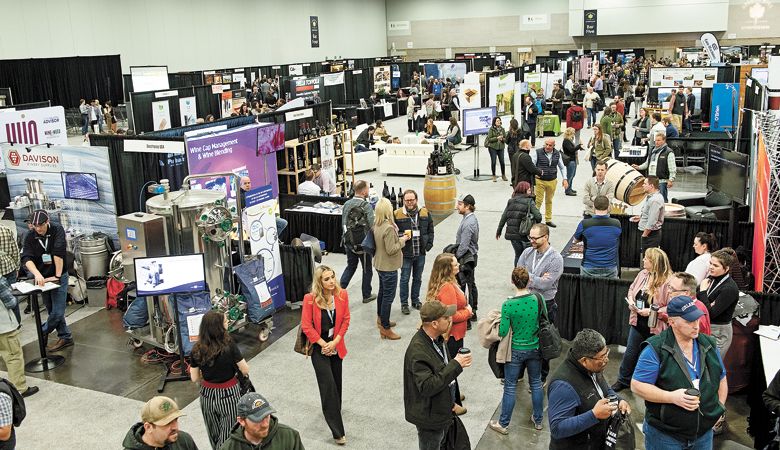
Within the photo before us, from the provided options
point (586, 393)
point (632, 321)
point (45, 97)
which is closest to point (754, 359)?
point (632, 321)

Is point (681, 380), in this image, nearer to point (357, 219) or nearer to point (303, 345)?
point (303, 345)

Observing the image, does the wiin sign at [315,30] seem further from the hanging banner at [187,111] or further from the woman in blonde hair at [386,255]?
the woman in blonde hair at [386,255]

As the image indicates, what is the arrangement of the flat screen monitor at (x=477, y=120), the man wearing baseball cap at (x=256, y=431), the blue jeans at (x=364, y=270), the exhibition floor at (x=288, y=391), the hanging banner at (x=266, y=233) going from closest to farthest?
1. the man wearing baseball cap at (x=256, y=431)
2. the exhibition floor at (x=288, y=391)
3. the hanging banner at (x=266, y=233)
4. the blue jeans at (x=364, y=270)
5. the flat screen monitor at (x=477, y=120)

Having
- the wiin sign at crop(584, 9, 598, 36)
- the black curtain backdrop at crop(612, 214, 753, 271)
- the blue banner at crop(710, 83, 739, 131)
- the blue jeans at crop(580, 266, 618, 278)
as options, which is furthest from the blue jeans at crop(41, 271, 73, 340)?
the wiin sign at crop(584, 9, 598, 36)

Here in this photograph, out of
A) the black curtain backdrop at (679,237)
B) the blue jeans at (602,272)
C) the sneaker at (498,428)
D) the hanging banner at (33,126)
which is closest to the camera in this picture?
the sneaker at (498,428)

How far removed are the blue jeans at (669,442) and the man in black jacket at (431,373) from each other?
1047 millimetres

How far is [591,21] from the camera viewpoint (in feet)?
130

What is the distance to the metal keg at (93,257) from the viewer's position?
9.24 m

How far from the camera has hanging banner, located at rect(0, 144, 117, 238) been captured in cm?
961

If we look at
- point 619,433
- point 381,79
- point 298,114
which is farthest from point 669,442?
point 381,79

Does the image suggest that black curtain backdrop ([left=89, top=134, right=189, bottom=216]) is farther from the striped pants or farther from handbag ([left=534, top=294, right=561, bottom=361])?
handbag ([left=534, top=294, right=561, bottom=361])

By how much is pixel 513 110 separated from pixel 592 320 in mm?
14103

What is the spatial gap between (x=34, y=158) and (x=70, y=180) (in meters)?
0.72

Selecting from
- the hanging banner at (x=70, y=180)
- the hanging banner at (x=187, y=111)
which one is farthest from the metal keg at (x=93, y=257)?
the hanging banner at (x=187, y=111)
